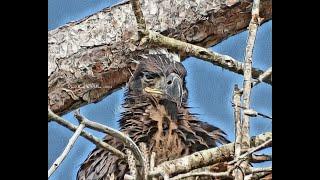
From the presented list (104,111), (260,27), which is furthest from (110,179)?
(260,27)

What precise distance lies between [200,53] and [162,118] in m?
0.21

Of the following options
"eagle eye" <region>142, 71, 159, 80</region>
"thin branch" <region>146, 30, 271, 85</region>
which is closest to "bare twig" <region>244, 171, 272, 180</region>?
"thin branch" <region>146, 30, 271, 85</region>

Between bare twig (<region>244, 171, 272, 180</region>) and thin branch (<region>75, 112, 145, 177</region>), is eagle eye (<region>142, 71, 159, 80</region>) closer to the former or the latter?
thin branch (<region>75, 112, 145, 177</region>)

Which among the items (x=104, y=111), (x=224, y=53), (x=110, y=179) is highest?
(x=224, y=53)

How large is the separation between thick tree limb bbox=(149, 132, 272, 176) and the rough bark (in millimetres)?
255

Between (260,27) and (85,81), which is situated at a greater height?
(260,27)

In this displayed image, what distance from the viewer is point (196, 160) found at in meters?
2.16

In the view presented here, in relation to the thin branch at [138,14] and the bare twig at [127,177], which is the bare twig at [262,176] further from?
the thin branch at [138,14]

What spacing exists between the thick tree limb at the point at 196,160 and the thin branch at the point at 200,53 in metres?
0.21

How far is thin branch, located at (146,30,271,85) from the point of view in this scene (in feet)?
7.07

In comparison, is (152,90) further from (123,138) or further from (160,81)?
(123,138)
